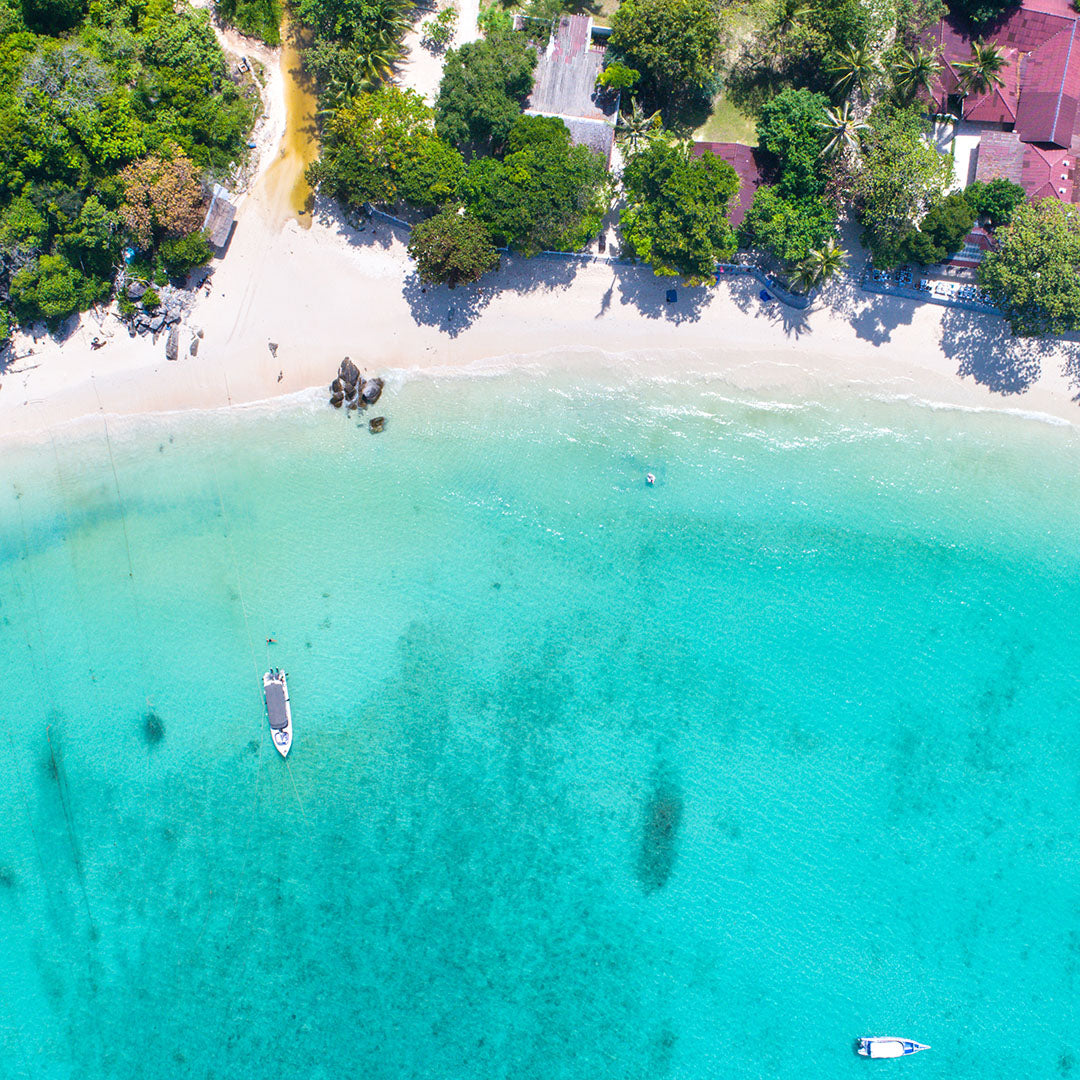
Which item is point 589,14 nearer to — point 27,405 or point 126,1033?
point 27,405

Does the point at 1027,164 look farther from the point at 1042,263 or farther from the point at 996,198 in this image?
the point at 1042,263

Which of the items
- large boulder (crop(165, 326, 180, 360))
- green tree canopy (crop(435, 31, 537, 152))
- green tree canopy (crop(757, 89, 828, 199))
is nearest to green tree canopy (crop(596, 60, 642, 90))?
green tree canopy (crop(435, 31, 537, 152))

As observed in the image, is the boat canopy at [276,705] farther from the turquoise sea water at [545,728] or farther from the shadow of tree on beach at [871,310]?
the shadow of tree on beach at [871,310]

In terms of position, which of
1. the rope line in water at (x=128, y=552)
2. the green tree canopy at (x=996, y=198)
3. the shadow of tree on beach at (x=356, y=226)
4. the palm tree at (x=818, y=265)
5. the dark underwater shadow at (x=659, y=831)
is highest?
the green tree canopy at (x=996, y=198)

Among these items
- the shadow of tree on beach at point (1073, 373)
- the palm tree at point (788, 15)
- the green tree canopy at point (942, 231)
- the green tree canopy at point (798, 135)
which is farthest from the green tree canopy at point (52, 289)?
the shadow of tree on beach at point (1073, 373)

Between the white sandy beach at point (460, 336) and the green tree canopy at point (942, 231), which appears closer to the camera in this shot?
the green tree canopy at point (942, 231)

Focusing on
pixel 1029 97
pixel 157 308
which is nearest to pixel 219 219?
pixel 157 308

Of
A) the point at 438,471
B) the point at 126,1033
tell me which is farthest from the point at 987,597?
the point at 126,1033
